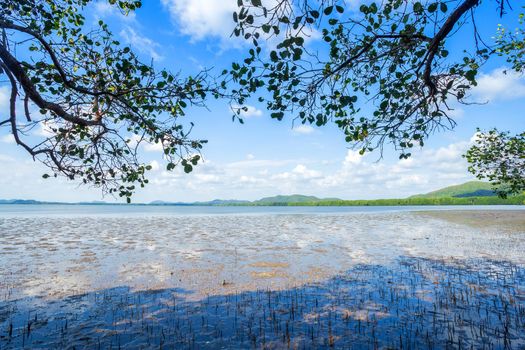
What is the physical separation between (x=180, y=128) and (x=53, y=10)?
5.73 meters

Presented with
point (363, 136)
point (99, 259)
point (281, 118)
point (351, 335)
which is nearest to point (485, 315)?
point (351, 335)

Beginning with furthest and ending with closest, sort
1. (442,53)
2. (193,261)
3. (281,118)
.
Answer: (193,261) → (281,118) → (442,53)

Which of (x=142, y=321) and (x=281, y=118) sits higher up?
(x=281, y=118)

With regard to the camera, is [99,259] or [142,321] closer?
[142,321]

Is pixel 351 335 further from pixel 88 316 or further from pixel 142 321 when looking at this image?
pixel 88 316

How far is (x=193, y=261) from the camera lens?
17984mm

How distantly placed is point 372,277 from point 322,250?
319 inches

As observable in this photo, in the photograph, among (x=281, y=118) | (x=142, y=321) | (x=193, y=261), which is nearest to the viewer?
(x=281, y=118)

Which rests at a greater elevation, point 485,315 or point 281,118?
point 281,118

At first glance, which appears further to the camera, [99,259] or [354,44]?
[99,259]

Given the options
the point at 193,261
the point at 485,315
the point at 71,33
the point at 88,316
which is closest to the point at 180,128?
the point at 71,33

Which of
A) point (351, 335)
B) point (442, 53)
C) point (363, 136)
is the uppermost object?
point (442, 53)

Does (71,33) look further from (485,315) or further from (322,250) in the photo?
(322,250)

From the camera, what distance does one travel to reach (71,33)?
953cm
